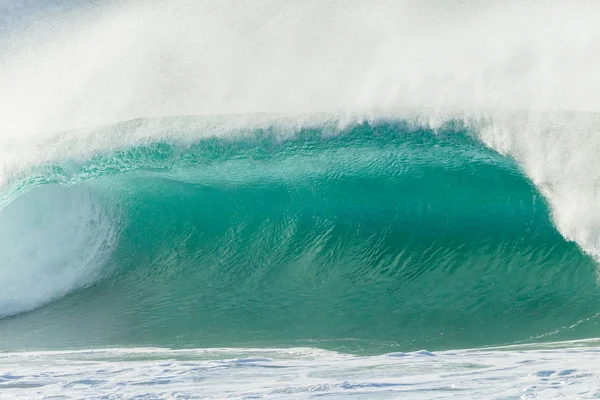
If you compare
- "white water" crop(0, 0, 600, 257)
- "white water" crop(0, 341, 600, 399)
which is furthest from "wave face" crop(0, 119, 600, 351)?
"white water" crop(0, 341, 600, 399)

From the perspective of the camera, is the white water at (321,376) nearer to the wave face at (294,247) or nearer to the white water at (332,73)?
the wave face at (294,247)

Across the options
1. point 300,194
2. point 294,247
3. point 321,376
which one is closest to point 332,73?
point 300,194

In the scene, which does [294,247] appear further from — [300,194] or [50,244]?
[50,244]

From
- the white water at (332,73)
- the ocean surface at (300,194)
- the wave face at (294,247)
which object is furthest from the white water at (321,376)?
the white water at (332,73)

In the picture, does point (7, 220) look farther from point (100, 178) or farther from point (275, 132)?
point (275, 132)

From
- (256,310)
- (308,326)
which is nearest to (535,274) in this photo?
(308,326)

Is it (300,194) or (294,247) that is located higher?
(300,194)
